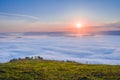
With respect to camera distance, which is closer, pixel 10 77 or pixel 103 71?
pixel 10 77

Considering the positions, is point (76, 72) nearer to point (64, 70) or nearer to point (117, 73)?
point (64, 70)

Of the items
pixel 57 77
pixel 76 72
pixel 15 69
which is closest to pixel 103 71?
pixel 76 72

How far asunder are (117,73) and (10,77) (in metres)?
8.86

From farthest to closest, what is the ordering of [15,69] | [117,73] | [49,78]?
[15,69], [117,73], [49,78]

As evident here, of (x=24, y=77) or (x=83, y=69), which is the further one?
(x=83, y=69)

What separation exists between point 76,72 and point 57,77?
7.70 feet

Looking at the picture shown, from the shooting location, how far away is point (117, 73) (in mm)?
20719

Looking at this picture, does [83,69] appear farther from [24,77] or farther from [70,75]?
[24,77]

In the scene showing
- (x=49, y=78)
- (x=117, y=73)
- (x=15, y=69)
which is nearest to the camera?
(x=49, y=78)

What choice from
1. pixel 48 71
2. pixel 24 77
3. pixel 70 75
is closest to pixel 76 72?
pixel 70 75

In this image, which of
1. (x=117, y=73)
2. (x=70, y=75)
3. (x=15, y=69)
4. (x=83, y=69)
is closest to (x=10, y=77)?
(x=15, y=69)

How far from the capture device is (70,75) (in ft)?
67.1

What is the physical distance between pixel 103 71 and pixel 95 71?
0.70 meters

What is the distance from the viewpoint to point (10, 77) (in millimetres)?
19453
